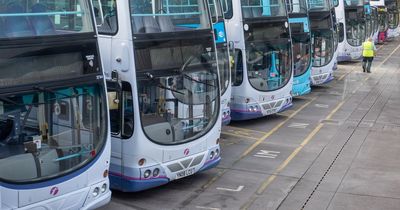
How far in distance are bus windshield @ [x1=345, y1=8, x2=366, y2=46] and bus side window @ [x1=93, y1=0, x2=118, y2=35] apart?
22.1 meters

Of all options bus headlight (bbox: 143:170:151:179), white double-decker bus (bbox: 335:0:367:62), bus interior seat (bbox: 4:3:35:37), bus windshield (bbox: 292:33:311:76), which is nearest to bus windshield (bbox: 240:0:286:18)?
bus windshield (bbox: 292:33:311:76)

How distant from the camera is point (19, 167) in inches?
299

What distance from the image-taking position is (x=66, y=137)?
830 cm

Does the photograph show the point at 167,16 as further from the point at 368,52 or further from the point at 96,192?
the point at 368,52

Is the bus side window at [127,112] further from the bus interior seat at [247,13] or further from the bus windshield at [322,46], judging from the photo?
the bus windshield at [322,46]

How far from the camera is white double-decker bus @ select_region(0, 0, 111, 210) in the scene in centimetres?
748

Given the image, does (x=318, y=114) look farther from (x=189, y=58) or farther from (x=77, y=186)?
(x=77, y=186)

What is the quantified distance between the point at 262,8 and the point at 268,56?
4.48ft

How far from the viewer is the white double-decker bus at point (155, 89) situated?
980cm

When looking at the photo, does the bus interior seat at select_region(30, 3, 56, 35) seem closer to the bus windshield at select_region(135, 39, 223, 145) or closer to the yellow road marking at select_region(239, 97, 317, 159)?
the bus windshield at select_region(135, 39, 223, 145)

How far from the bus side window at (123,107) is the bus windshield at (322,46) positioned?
13.8 m

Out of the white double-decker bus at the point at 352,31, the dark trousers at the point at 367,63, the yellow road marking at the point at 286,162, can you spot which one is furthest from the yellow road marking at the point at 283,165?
the white double-decker bus at the point at 352,31

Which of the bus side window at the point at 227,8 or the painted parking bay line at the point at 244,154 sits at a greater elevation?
the bus side window at the point at 227,8

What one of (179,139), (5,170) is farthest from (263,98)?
(5,170)
